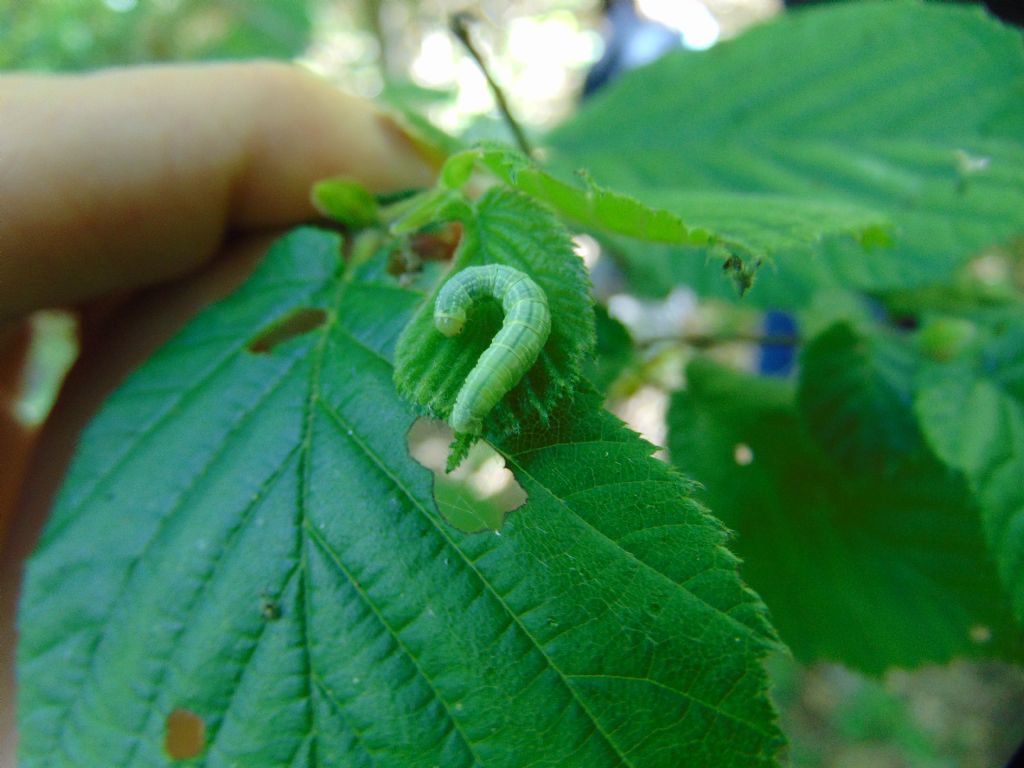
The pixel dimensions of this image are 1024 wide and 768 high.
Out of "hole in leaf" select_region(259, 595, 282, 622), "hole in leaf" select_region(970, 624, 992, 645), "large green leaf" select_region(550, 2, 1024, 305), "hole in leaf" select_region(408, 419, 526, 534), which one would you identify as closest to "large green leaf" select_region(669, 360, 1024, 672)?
"hole in leaf" select_region(970, 624, 992, 645)

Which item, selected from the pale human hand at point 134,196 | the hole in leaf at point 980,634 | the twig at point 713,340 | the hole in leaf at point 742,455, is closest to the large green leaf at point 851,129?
the twig at point 713,340

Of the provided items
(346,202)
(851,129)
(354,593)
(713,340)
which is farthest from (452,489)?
(851,129)

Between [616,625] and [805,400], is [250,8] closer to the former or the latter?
[805,400]

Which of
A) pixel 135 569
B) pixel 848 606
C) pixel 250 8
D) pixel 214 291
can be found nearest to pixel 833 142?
pixel 848 606

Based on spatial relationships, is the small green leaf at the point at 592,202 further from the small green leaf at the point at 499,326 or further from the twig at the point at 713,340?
the twig at the point at 713,340

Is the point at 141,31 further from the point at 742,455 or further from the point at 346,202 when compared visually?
the point at 742,455

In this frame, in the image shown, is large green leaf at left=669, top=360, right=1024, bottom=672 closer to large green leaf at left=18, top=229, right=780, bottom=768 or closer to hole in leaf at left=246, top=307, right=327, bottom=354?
large green leaf at left=18, top=229, right=780, bottom=768
